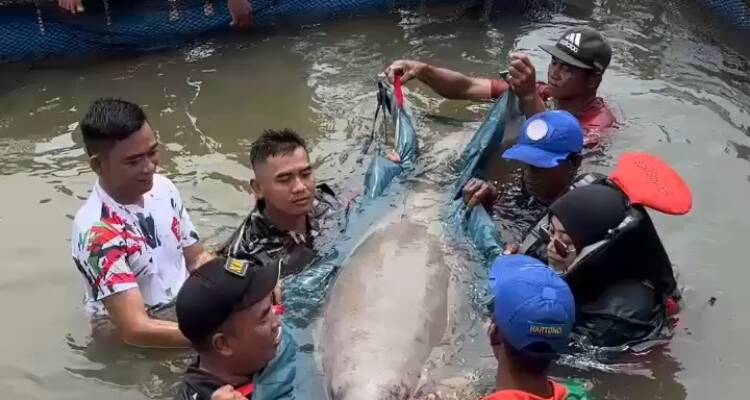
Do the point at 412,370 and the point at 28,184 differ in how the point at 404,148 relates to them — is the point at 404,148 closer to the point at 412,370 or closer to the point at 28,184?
the point at 412,370

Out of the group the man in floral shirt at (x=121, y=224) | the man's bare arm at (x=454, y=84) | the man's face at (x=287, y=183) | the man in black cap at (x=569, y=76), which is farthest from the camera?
the man's bare arm at (x=454, y=84)

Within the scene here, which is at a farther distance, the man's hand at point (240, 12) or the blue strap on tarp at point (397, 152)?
the man's hand at point (240, 12)

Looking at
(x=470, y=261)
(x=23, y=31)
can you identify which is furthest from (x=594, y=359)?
(x=23, y=31)

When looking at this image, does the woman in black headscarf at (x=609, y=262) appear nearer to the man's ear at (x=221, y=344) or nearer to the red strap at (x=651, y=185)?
the red strap at (x=651, y=185)

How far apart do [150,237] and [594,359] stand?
7.70ft

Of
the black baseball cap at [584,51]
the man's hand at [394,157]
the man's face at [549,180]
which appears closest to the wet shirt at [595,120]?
the black baseball cap at [584,51]

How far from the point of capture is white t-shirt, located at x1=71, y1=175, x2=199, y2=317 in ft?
13.2

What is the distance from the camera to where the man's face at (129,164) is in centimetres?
400

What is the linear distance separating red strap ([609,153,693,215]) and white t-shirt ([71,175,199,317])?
2302 millimetres

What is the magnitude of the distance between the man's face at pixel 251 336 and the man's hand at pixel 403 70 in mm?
3215

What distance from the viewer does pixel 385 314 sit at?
403 centimetres

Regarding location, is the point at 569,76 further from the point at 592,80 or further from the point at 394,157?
the point at 394,157

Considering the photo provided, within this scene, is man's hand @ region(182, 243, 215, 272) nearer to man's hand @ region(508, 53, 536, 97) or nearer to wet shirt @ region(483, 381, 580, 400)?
wet shirt @ region(483, 381, 580, 400)

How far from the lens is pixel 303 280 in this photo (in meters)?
4.46
